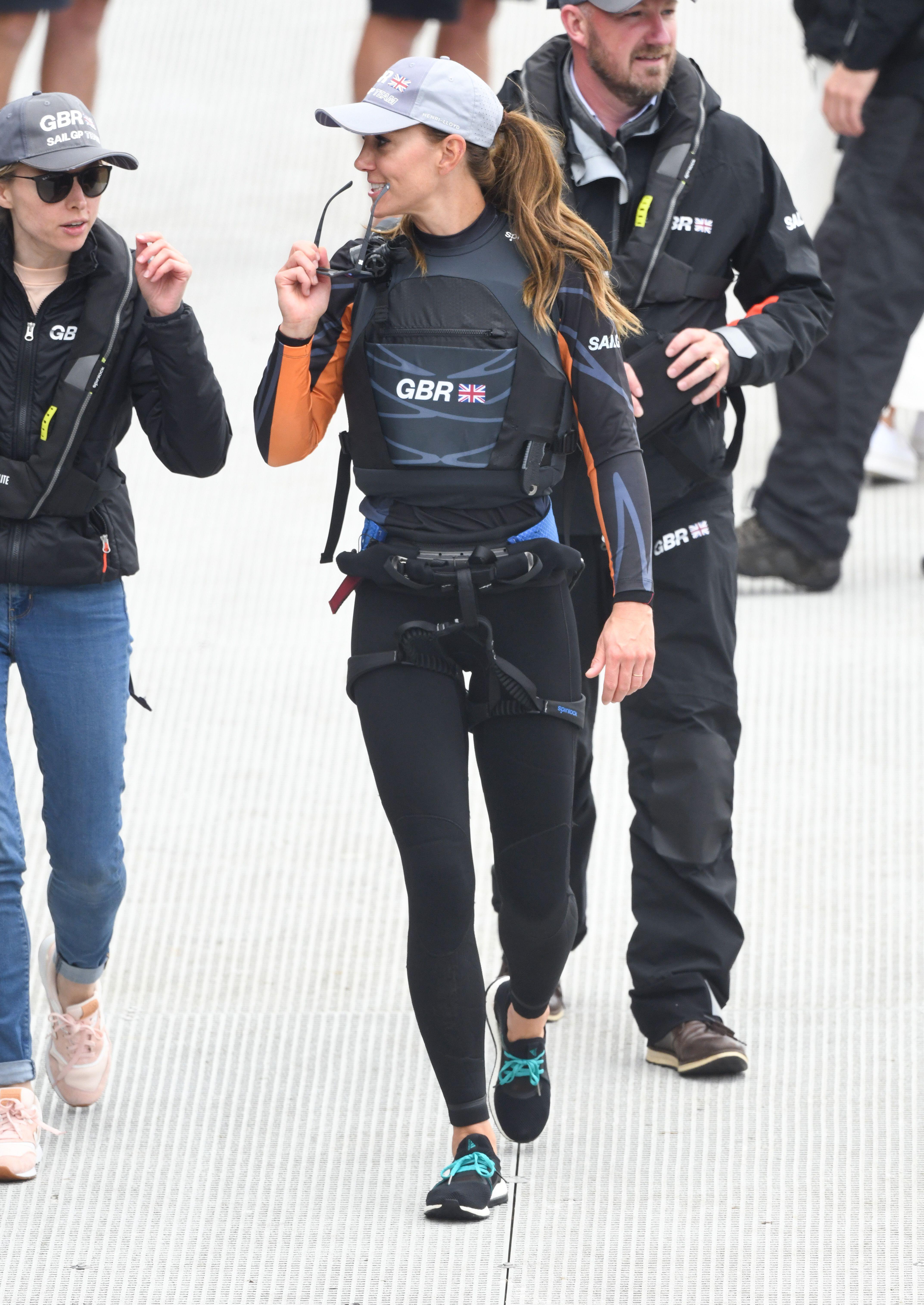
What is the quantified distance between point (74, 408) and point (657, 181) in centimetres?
118

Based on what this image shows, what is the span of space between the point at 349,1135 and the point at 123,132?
23.3 ft

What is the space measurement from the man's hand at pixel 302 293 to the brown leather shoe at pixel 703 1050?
1568mm

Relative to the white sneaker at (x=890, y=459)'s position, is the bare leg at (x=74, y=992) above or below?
above

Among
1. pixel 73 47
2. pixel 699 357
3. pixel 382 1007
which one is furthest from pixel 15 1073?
pixel 73 47

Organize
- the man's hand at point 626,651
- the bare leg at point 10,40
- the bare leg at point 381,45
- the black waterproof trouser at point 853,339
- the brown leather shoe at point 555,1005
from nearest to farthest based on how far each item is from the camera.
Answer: the man's hand at point 626,651 → the brown leather shoe at point 555,1005 → the black waterproof trouser at point 853,339 → the bare leg at point 10,40 → the bare leg at point 381,45

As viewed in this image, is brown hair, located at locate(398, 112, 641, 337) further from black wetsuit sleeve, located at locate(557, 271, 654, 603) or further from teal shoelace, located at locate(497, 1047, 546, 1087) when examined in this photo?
teal shoelace, located at locate(497, 1047, 546, 1087)

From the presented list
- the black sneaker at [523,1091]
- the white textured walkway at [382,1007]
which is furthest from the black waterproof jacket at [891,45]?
the black sneaker at [523,1091]

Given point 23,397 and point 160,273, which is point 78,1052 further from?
point 160,273

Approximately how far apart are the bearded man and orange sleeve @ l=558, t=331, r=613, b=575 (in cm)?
26

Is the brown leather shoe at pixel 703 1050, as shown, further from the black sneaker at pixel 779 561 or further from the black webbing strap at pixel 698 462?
the black sneaker at pixel 779 561

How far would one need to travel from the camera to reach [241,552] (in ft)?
20.8

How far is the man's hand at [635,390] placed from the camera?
11.1 feet

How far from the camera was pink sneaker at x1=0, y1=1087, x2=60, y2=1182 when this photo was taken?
3.26 m

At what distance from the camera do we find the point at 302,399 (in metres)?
3.07
